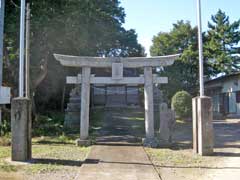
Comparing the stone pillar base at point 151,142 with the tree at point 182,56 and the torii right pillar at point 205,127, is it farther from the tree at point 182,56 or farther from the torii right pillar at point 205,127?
the tree at point 182,56

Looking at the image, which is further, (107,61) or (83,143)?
(107,61)

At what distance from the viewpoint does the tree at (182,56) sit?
34719 millimetres

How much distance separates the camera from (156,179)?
8.90m

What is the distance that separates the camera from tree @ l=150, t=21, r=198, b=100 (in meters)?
34.7

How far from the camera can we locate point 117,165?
35.0 feet

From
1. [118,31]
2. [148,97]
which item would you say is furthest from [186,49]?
[148,97]

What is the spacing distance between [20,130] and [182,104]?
14587 mm

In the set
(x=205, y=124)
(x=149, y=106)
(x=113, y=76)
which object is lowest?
(x=205, y=124)

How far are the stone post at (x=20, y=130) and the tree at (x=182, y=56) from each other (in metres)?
24.1

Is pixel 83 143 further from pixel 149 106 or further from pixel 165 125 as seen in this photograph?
pixel 165 125

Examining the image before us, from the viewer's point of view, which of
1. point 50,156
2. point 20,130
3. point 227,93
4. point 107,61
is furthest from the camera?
point 227,93

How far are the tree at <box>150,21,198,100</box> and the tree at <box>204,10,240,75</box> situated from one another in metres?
1.46

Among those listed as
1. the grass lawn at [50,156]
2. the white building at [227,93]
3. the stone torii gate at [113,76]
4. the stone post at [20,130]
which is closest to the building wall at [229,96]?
the white building at [227,93]

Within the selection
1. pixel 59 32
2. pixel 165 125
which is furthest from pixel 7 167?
pixel 59 32
